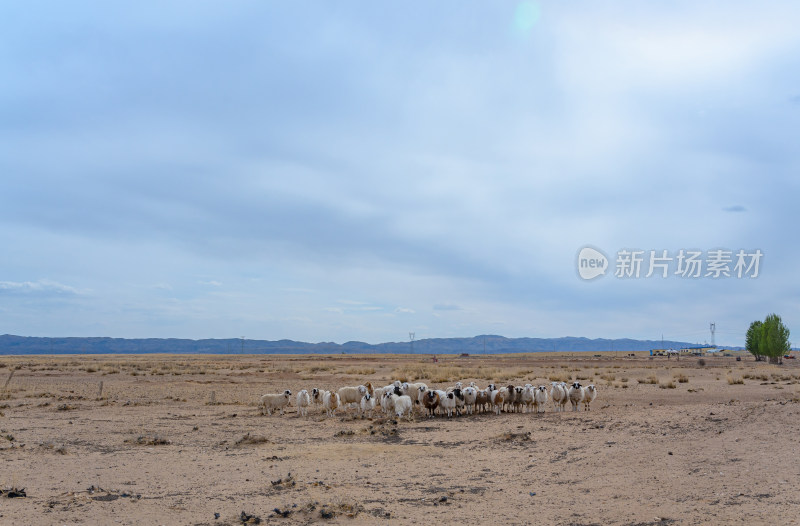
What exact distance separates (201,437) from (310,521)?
29.0ft

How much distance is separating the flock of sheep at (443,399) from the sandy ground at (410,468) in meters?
0.81

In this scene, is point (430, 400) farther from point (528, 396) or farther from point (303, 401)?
point (303, 401)

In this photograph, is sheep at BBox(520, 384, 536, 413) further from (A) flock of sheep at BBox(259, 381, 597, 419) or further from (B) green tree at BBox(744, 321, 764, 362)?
(B) green tree at BBox(744, 321, 764, 362)

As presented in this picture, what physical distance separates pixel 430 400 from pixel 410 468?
27.3ft

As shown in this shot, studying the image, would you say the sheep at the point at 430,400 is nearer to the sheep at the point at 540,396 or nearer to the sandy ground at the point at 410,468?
the sandy ground at the point at 410,468

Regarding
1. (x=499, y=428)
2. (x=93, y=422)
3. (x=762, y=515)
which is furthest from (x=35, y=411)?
(x=762, y=515)

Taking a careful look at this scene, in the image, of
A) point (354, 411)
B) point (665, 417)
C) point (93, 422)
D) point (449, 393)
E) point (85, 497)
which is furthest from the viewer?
point (354, 411)

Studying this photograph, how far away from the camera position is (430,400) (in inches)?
827

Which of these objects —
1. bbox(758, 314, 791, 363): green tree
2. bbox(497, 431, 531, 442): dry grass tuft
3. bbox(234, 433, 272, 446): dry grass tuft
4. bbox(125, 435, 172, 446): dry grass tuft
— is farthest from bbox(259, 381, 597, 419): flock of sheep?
bbox(758, 314, 791, 363): green tree

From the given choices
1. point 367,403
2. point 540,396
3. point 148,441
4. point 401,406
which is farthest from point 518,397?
point 148,441

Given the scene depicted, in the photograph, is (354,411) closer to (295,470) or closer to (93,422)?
(93,422)

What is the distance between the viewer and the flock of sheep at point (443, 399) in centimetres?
2088

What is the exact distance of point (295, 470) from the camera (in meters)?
12.5

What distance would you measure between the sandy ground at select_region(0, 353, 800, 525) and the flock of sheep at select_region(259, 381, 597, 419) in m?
0.81
